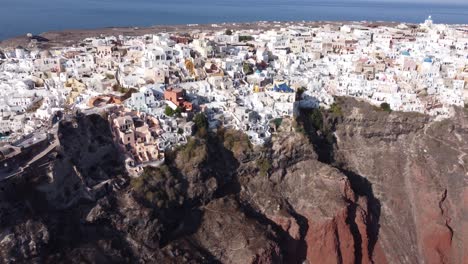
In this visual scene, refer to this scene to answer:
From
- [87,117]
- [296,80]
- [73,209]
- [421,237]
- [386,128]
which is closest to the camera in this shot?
[73,209]

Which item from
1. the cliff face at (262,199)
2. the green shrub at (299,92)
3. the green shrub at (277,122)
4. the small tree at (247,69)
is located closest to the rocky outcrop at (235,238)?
the cliff face at (262,199)

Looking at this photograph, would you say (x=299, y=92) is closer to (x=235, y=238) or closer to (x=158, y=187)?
(x=235, y=238)

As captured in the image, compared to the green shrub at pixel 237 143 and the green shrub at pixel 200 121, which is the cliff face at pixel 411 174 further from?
the green shrub at pixel 200 121

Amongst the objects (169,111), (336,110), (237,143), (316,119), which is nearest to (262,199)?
(237,143)

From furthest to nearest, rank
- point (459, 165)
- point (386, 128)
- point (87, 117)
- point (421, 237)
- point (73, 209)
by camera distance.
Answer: point (386, 128) < point (459, 165) < point (421, 237) < point (87, 117) < point (73, 209)

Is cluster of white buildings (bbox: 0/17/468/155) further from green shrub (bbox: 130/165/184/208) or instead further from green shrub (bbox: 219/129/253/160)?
green shrub (bbox: 130/165/184/208)

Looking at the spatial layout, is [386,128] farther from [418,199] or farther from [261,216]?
[261,216]

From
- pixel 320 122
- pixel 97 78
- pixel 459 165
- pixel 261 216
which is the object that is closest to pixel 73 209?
pixel 261 216

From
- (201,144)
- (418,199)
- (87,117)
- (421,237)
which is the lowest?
(421,237)
